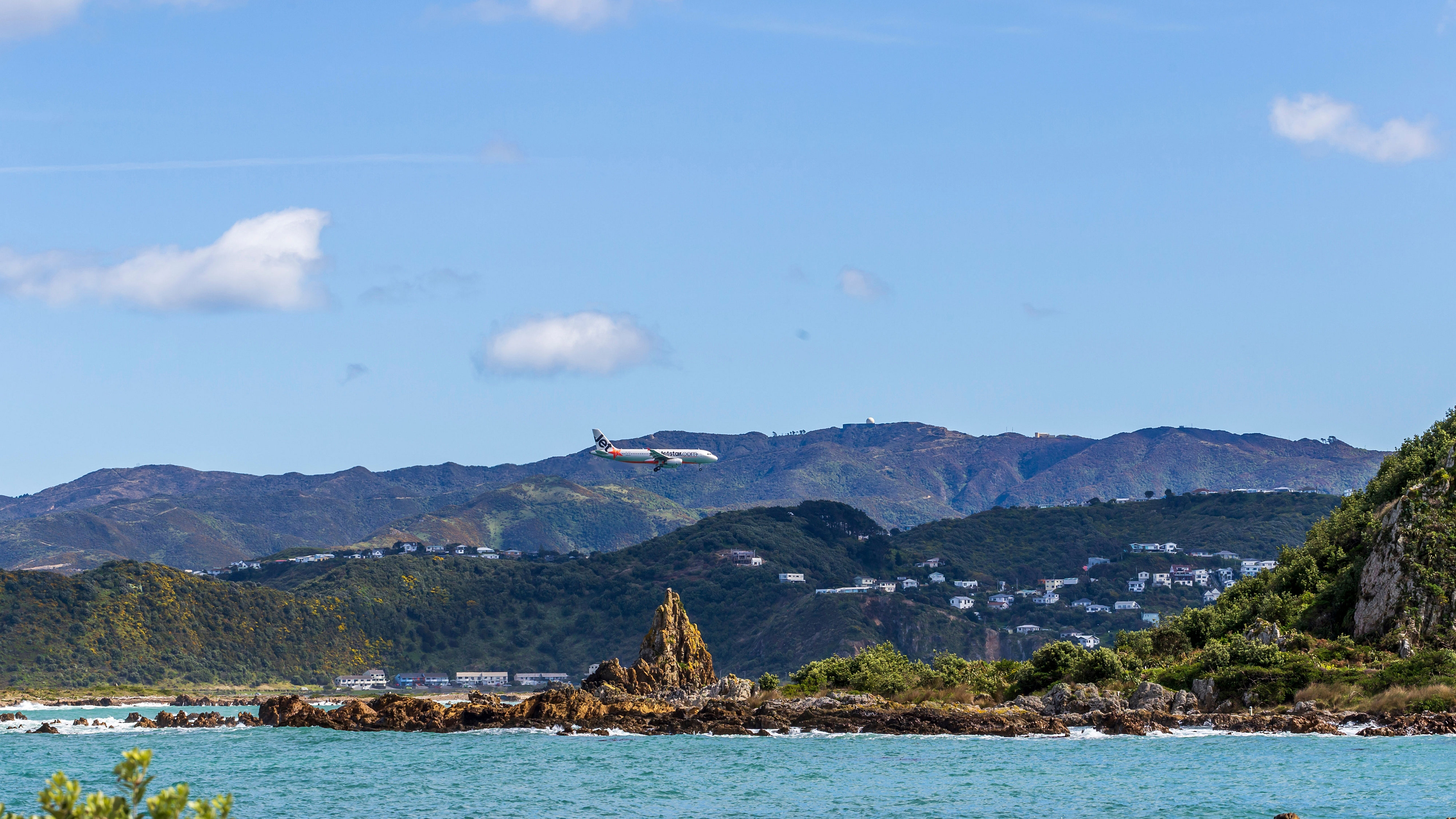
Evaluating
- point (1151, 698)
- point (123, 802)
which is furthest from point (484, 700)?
point (123, 802)

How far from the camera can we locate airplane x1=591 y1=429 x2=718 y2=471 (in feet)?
438

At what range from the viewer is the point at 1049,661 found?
79000 millimetres

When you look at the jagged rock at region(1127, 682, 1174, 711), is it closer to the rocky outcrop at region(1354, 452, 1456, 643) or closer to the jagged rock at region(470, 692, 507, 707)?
the rocky outcrop at region(1354, 452, 1456, 643)

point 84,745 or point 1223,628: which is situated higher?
point 1223,628

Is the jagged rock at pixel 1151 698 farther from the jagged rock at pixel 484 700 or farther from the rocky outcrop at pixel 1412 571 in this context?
the jagged rock at pixel 484 700

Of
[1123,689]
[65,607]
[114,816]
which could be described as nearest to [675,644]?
[1123,689]

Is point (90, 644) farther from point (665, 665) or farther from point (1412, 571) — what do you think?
point (1412, 571)

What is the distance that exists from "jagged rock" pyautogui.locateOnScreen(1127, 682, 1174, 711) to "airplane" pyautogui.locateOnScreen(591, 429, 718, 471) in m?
63.4

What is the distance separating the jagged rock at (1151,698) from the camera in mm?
70875

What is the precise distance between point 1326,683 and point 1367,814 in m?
27.0

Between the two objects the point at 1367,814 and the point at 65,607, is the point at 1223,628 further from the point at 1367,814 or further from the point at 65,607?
the point at 65,607

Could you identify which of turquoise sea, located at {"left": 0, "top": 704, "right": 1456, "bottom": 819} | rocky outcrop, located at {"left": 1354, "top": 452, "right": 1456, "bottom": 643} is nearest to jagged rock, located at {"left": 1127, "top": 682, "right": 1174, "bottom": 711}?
turquoise sea, located at {"left": 0, "top": 704, "right": 1456, "bottom": 819}

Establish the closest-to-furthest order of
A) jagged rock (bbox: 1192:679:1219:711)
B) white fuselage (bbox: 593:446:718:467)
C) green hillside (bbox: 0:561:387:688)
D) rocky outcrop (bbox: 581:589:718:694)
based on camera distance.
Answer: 1. jagged rock (bbox: 1192:679:1219:711)
2. rocky outcrop (bbox: 581:589:718:694)
3. white fuselage (bbox: 593:446:718:467)
4. green hillside (bbox: 0:561:387:688)

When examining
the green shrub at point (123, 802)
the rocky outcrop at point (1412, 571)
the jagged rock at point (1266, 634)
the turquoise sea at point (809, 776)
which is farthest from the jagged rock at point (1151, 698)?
the green shrub at point (123, 802)
